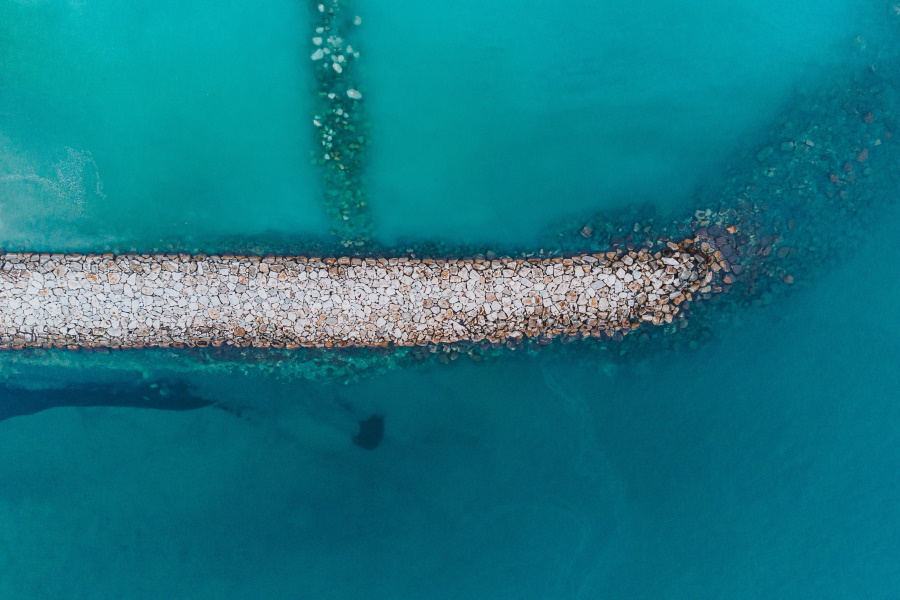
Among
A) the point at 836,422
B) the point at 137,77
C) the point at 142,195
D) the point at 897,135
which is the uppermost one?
the point at 137,77

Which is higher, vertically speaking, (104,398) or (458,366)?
(104,398)

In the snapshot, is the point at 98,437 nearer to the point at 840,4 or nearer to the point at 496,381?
the point at 496,381

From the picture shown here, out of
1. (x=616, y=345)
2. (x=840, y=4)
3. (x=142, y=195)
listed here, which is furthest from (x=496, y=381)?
(x=840, y=4)

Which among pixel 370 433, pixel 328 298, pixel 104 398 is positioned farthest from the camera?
pixel 370 433

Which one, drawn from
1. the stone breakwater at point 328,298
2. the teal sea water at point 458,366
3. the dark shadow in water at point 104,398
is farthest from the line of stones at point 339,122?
the dark shadow in water at point 104,398

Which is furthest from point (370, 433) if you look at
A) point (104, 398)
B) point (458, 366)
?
point (104, 398)

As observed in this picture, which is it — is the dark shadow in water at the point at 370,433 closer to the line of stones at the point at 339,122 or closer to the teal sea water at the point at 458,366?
the teal sea water at the point at 458,366

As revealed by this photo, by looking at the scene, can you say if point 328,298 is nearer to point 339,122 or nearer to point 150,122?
point 339,122
